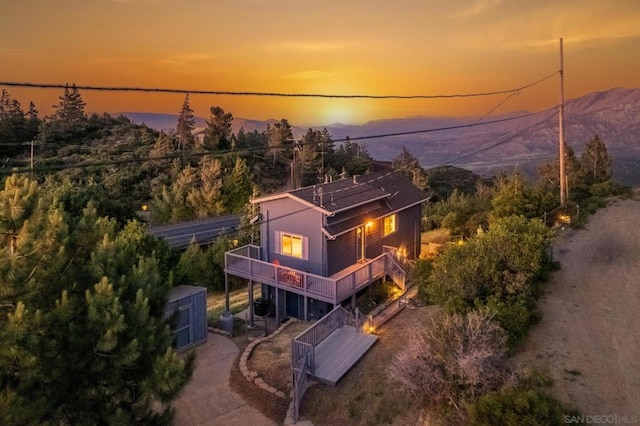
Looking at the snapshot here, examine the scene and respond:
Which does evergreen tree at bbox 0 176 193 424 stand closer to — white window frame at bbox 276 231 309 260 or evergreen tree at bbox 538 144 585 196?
white window frame at bbox 276 231 309 260

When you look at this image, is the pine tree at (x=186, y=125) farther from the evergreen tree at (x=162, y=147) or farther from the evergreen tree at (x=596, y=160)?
the evergreen tree at (x=596, y=160)

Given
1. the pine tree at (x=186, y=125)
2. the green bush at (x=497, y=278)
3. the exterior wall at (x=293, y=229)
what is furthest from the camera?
the pine tree at (x=186, y=125)

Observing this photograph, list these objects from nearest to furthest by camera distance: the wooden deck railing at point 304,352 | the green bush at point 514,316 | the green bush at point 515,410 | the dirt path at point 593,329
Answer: the green bush at point 515,410 → the dirt path at point 593,329 → the wooden deck railing at point 304,352 → the green bush at point 514,316

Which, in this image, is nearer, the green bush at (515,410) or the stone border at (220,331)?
the green bush at (515,410)

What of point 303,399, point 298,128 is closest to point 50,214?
point 303,399

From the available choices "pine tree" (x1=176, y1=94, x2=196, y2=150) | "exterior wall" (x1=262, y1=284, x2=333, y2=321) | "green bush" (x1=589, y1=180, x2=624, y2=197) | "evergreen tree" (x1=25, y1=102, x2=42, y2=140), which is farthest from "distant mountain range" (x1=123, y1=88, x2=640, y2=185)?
"exterior wall" (x1=262, y1=284, x2=333, y2=321)

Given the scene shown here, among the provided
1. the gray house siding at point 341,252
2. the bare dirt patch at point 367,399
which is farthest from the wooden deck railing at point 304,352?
the gray house siding at point 341,252

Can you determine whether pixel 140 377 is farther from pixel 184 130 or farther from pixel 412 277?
pixel 184 130
